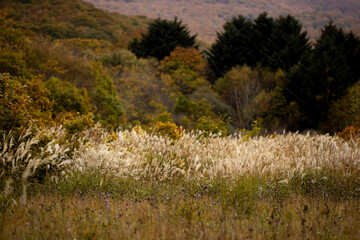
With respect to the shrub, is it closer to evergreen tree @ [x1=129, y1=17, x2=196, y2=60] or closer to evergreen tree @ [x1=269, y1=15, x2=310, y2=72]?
evergreen tree @ [x1=269, y1=15, x2=310, y2=72]

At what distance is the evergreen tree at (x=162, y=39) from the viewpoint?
1217 inches

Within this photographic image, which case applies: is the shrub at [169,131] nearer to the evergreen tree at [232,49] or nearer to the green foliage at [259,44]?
the green foliage at [259,44]

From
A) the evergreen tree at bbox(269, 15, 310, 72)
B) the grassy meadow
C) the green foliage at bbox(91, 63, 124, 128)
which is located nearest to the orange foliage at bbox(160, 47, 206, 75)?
the evergreen tree at bbox(269, 15, 310, 72)

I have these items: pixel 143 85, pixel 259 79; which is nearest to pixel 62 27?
pixel 143 85

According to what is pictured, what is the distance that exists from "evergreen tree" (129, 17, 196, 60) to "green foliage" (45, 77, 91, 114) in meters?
20.7

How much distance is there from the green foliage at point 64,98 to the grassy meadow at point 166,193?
448cm

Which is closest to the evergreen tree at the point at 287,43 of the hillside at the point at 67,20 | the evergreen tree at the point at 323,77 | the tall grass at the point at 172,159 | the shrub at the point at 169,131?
the evergreen tree at the point at 323,77

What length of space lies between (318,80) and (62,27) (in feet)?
140

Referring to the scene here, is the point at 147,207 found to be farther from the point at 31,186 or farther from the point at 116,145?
the point at 116,145

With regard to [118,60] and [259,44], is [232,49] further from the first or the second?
[118,60]

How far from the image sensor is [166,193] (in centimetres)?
455

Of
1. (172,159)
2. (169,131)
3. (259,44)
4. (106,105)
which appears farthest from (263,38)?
(172,159)

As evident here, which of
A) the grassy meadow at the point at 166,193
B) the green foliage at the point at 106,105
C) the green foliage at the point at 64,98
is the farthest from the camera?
the green foliage at the point at 106,105

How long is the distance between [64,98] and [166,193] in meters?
7.78
